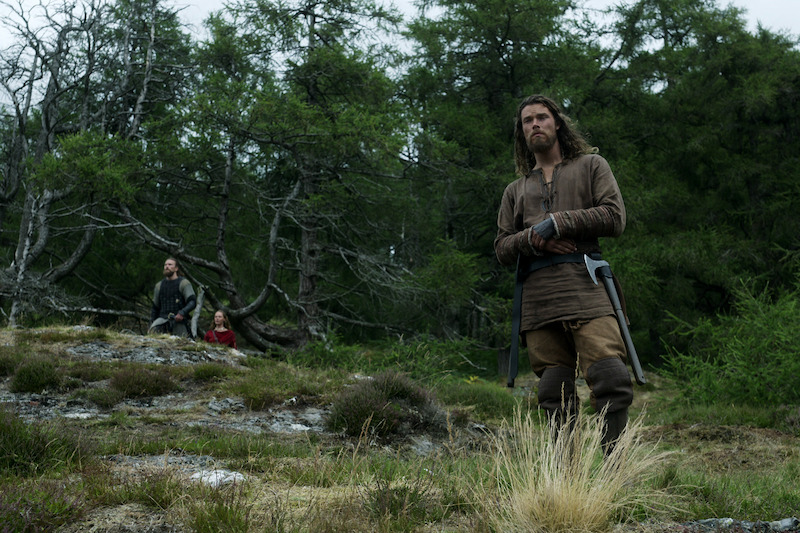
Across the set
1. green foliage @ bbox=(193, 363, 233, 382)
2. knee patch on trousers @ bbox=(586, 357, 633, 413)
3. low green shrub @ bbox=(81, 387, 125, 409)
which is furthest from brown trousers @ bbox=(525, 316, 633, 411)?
green foliage @ bbox=(193, 363, 233, 382)

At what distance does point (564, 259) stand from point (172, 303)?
931 centimetres

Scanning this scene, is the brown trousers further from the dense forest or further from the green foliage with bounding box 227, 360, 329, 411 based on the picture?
the dense forest

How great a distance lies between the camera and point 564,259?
3.76 metres

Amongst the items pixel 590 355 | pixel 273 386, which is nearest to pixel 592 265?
pixel 590 355

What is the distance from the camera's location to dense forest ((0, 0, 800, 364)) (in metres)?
15.6

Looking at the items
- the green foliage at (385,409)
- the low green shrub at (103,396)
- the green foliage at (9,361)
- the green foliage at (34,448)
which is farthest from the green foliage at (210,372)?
the green foliage at (34,448)

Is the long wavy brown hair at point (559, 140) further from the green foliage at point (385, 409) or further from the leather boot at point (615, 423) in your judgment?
the green foliage at point (385, 409)

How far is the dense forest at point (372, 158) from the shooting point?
51.3ft

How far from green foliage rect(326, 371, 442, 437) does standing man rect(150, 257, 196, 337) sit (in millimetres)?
5767

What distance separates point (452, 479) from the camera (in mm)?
3381

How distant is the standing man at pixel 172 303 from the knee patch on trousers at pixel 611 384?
9123mm

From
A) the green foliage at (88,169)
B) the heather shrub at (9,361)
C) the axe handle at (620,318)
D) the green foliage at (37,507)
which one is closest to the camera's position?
the green foliage at (37,507)

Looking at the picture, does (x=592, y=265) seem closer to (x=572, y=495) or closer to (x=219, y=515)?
(x=572, y=495)

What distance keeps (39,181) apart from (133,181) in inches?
74.7
